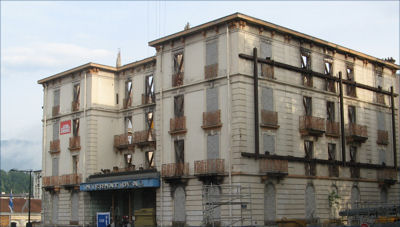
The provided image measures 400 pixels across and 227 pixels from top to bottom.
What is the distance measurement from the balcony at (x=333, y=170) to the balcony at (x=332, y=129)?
252cm

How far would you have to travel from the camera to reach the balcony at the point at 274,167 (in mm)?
41688

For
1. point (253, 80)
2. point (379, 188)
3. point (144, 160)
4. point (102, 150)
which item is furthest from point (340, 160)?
point (102, 150)

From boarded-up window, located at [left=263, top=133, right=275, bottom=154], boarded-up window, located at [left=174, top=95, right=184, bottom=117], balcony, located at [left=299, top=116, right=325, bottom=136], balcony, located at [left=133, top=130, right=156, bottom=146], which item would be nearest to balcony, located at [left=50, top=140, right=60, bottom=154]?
balcony, located at [left=133, top=130, right=156, bottom=146]

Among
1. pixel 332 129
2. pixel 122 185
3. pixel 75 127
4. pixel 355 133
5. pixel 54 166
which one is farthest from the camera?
pixel 54 166

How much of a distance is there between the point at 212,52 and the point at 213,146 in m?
6.95

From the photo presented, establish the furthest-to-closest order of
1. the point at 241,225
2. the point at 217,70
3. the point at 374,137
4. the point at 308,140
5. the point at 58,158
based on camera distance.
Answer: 1. the point at 58,158
2. the point at 374,137
3. the point at 308,140
4. the point at 217,70
5. the point at 241,225

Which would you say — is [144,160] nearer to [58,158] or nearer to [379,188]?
[58,158]

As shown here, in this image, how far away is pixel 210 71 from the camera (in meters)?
43.3

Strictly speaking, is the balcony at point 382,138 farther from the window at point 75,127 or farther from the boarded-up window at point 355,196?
the window at point 75,127

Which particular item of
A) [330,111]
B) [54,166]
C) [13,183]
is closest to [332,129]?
[330,111]

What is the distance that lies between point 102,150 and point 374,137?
979 inches

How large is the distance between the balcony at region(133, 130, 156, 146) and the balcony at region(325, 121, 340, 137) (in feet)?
49.1

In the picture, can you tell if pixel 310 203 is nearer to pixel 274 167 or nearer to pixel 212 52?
pixel 274 167

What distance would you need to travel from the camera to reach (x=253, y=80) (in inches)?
1666
